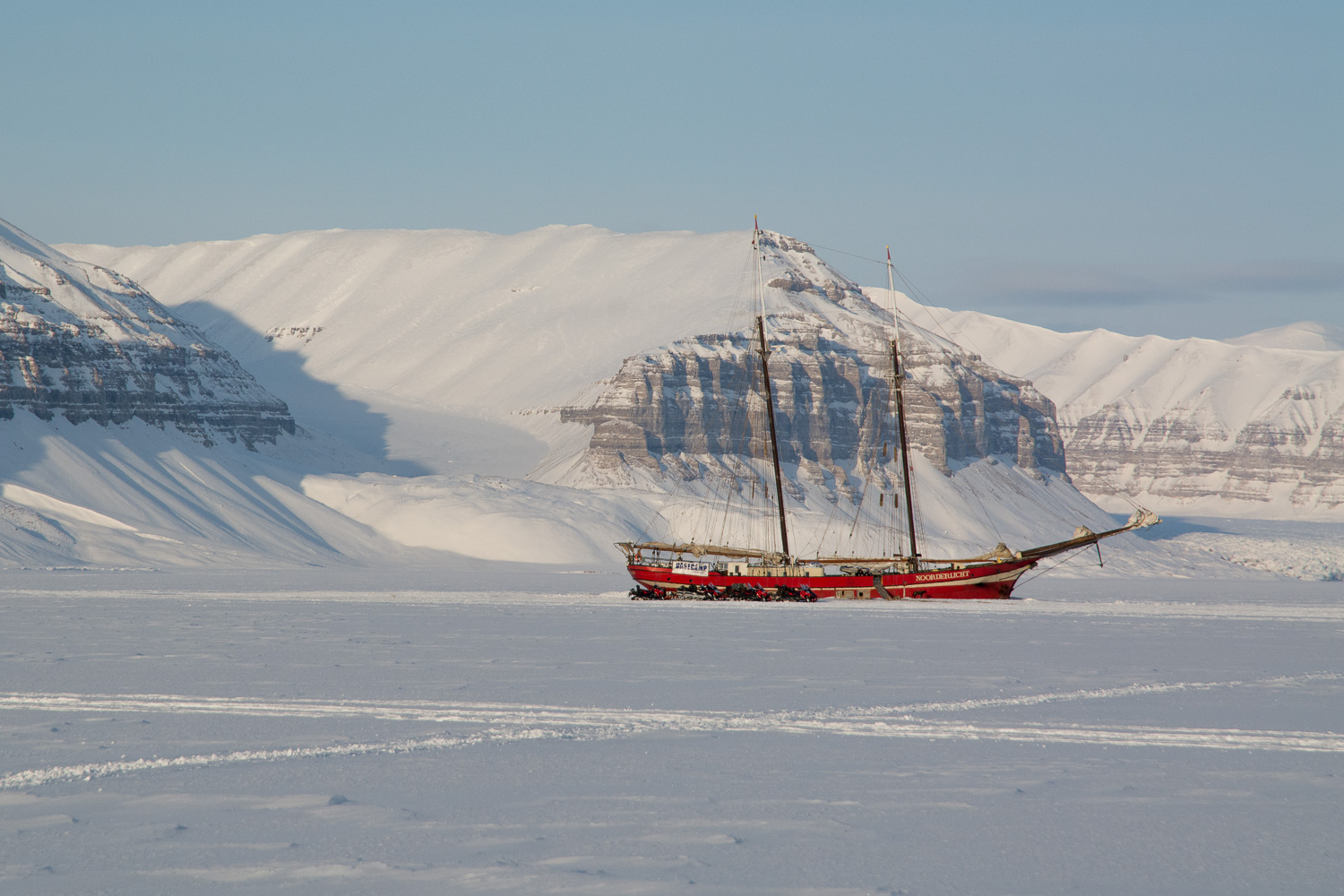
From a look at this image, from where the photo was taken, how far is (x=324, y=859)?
12594mm

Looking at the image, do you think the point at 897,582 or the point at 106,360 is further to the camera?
the point at 106,360

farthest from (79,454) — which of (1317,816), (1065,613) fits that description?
(1317,816)

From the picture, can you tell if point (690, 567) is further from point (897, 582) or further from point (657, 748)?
point (657, 748)

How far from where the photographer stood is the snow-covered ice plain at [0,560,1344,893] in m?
12.6

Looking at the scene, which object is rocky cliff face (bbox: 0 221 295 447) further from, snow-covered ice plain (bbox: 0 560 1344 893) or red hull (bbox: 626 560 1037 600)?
snow-covered ice plain (bbox: 0 560 1344 893)

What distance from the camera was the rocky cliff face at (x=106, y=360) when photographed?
145125mm

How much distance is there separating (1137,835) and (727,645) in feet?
68.5

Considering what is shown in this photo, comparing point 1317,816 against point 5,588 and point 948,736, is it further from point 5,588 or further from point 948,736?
point 5,588

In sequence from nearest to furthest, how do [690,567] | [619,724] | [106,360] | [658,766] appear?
[658,766] < [619,724] < [690,567] < [106,360]

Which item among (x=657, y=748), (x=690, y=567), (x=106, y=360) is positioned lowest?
(x=690, y=567)

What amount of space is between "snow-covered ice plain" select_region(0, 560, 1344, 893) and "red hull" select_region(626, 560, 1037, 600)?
3373 centimetres

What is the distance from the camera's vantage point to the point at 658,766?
17094mm

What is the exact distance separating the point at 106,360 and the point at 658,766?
502 ft

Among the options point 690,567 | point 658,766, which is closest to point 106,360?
point 690,567
